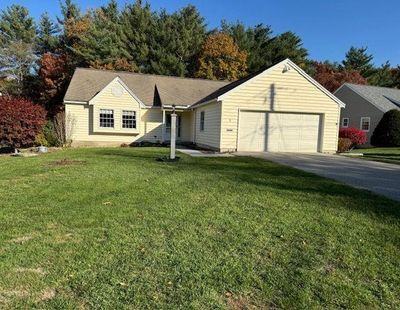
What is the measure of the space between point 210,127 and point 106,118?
22.0 feet

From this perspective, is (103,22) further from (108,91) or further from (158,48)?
(108,91)

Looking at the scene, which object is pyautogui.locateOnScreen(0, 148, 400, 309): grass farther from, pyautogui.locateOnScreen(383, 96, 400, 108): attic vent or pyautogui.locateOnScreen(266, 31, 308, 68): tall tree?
pyautogui.locateOnScreen(266, 31, 308, 68): tall tree

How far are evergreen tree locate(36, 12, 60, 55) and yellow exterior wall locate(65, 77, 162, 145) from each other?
19.6 meters

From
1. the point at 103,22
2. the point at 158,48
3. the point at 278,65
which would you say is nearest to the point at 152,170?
the point at 278,65

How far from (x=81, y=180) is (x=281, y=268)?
5.49m

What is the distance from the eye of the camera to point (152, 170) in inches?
370

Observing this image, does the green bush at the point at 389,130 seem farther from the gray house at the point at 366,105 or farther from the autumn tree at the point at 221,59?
the autumn tree at the point at 221,59

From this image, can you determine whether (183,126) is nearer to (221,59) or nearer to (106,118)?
(106,118)

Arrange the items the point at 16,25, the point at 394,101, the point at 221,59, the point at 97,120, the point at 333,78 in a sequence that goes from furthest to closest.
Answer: the point at 333,78
the point at 16,25
the point at 221,59
the point at 394,101
the point at 97,120

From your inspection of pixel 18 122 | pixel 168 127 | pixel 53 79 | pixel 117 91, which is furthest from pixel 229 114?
pixel 53 79

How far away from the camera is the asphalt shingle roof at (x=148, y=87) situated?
21297 millimetres

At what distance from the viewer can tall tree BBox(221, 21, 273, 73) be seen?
128 ft

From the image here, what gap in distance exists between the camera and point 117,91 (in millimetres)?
20328

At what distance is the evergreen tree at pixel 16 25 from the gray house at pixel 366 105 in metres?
32.8
